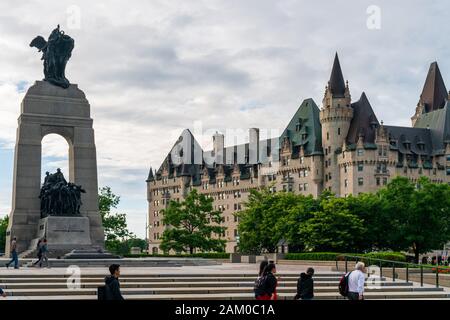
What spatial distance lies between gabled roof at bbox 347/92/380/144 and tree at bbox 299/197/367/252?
5256 cm

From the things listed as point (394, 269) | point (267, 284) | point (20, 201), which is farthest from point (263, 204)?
point (267, 284)

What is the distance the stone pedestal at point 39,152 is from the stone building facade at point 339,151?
7618 centimetres

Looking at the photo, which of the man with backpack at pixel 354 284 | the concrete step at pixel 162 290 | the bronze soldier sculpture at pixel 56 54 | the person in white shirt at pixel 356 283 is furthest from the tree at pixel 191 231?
the person in white shirt at pixel 356 283

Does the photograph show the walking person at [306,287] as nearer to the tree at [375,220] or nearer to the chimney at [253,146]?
the tree at [375,220]

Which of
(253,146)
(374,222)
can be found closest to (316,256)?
(374,222)

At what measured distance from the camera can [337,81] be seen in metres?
130

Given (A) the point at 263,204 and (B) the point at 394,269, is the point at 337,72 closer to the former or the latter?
(A) the point at 263,204

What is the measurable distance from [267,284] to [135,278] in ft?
47.5

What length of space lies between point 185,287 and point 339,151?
4119 inches

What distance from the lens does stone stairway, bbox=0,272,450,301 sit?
25.7 m

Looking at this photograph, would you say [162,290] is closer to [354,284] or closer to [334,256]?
[354,284]

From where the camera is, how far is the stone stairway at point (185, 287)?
25.7 meters

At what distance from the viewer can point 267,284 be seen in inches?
614
